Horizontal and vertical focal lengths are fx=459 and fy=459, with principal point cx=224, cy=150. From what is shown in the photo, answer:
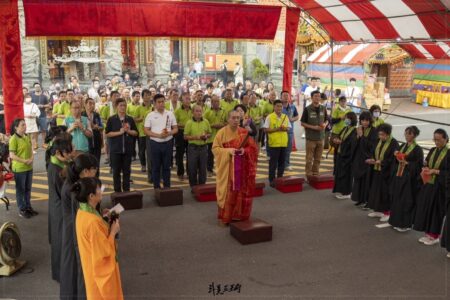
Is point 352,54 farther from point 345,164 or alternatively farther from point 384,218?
point 384,218

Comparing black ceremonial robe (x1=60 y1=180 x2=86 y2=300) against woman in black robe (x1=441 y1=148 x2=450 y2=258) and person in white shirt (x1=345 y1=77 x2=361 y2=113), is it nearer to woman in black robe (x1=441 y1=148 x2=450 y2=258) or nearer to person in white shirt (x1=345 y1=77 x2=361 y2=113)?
woman in black robe (x1=441 y1=148 x2=450 y2=258)

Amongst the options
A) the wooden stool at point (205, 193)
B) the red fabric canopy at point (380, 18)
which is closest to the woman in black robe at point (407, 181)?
the red fabric canopy at point (380, 18)

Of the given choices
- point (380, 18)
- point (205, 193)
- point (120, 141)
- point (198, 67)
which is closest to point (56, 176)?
point (120, 141)

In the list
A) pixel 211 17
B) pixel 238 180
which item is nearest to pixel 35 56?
pixel 211 17

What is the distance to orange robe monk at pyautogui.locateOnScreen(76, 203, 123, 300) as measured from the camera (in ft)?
11.7

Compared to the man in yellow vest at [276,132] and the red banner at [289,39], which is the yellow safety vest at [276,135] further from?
the red banner at [289,39]

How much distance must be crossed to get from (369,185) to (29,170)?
18.0 ft

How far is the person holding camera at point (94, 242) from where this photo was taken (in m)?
3.57

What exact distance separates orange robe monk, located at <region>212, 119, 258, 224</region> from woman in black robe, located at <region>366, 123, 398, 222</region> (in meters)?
2.01

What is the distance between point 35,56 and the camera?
65.4 ft

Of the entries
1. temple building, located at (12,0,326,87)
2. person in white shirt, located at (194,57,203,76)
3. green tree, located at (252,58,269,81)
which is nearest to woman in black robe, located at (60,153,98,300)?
temple building, located at (12,0,326,87)

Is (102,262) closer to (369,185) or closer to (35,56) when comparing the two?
(369,185)

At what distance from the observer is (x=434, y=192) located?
6.26m

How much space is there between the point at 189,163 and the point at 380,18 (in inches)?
191
